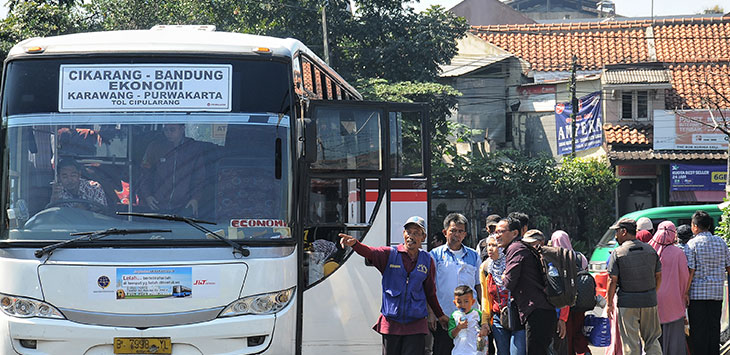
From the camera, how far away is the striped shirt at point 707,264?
9.70 meters

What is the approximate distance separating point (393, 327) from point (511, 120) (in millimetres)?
28600

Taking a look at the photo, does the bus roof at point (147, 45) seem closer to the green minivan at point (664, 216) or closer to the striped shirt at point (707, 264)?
the striped shirt at point (707, 264)

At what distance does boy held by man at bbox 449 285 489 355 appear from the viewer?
745cm

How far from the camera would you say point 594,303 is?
28.7 ft

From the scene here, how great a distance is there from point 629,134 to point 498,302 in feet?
78.6

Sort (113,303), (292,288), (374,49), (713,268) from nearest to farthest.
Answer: (113,303) < (292,288) < (713,268) < (374,49)

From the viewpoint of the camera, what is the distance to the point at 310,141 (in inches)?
272

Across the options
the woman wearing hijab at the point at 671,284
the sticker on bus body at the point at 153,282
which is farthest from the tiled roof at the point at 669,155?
the sticker on bus body at the point at 153,282

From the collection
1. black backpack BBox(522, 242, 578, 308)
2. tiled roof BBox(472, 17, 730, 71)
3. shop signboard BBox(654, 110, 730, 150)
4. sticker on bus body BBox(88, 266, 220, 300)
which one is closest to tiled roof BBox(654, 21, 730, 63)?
tiled roof BBox(472, 17, 730, 71)

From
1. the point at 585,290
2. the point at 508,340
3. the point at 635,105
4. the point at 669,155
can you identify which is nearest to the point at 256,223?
the point at 508,340

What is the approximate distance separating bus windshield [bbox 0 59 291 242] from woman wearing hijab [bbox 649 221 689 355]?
15.2ft

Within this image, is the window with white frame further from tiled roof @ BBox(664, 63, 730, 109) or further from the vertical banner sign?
the vertical banner sign

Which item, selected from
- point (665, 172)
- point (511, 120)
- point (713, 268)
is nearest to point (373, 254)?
point (713, 268)

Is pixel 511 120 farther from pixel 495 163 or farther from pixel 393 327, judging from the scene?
pixel 393 327
